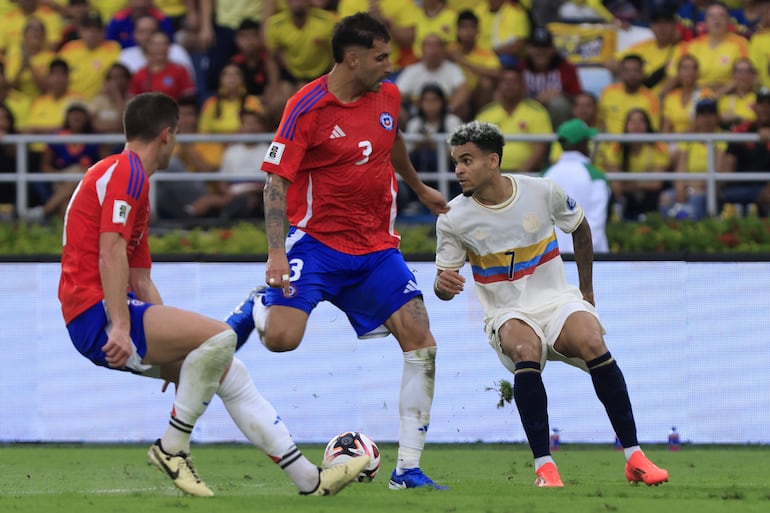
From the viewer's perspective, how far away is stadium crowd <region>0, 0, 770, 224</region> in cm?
1450

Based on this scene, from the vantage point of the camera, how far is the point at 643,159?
14602mm

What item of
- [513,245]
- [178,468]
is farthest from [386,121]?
[178,468]

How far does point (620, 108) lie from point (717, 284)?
4803 millimetres

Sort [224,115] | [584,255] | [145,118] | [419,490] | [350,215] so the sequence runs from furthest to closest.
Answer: [224,115] → [584,255] → [350,215] → [419,490] → [145,118]

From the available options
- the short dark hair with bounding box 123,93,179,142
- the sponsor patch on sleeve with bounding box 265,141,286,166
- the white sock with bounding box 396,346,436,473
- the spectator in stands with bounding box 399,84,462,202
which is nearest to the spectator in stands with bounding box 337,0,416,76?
the spectator in stands with bounding box 399,84,462,202

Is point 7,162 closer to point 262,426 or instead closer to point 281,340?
point 281,340

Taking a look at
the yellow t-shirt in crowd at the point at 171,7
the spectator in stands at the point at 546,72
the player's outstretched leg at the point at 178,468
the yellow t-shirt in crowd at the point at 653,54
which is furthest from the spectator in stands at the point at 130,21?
the player's outstretched leg at the point at 178,468

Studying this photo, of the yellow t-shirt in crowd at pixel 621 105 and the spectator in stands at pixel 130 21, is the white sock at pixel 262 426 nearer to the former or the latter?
the yellow t-shirt in crowd at pixel 621 105

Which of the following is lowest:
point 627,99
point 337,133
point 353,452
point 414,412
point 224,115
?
point 353,452

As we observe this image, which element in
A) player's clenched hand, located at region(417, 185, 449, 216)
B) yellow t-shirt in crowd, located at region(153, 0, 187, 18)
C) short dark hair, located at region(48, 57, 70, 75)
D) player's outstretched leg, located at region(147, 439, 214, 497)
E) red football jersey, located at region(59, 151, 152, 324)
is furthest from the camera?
yellow t-shirt in crowd, located at region(153, 0, 187, 18)

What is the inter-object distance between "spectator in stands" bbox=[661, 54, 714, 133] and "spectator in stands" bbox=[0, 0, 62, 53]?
7034 millimetres

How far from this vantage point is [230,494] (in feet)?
24.0

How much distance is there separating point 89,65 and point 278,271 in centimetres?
945

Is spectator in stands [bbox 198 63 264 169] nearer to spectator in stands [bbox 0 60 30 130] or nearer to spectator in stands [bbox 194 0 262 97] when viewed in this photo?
spectator in stands [bbox 194 0 262 97]
